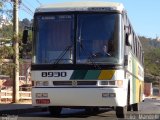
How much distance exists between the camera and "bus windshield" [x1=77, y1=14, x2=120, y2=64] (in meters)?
15.9

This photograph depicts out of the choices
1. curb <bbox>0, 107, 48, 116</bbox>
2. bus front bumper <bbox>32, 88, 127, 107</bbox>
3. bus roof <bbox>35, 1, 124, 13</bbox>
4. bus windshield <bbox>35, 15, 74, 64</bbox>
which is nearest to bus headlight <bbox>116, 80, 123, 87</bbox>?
bus front bumper <bbox>32, 88, 127, 107</bbox>

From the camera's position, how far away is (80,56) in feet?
52.7

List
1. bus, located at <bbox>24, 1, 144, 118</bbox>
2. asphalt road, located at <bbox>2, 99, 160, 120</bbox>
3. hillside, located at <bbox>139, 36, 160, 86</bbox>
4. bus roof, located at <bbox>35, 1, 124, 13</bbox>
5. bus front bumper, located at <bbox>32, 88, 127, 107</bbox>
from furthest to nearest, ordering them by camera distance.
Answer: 1. hillside, located at <bbox>139, 36, 160, 86</bbox>
2. asphalt road, located at <bbox>2, 99, 160, 120</bbox>
3. bus roof, located at <bbox>35, 1, 124, 13</bbox>
4. bus, located at <bbox>24, 1, 144, 118</bbox>
5. bus front bumper, located at <bbox>32, 88, 127, 107</bbox>

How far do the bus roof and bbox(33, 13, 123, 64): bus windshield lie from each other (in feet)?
0.66

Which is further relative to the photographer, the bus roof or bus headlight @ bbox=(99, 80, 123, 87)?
the bus roof

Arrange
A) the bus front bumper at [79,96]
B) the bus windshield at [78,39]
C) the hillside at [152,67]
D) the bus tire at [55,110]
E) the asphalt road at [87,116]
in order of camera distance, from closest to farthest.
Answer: the bus front bumper at [79,96] < the bus windshield at [78,39] < the asphalt road at [87,116] < the bus tire at [55,110] < the hillside at [152,67]

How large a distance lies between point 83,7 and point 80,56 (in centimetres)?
167

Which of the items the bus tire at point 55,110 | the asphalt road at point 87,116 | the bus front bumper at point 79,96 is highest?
the bus front bumper at point 79,96

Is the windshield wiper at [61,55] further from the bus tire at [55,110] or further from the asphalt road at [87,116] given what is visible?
the bus tire at [55,110]

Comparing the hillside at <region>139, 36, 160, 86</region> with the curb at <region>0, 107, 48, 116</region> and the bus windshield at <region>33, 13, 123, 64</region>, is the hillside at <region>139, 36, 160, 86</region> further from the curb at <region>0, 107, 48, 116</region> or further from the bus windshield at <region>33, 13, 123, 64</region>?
the bus windshield at <region>33, 13, 123, 64</region>

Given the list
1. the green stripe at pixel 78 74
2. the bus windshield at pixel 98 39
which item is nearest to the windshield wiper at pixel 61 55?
the bus windshield at pixel 98 39

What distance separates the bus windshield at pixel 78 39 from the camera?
1596 centimetres

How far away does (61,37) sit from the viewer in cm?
1633

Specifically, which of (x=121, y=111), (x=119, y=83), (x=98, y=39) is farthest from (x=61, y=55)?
(x=121, y=111)
